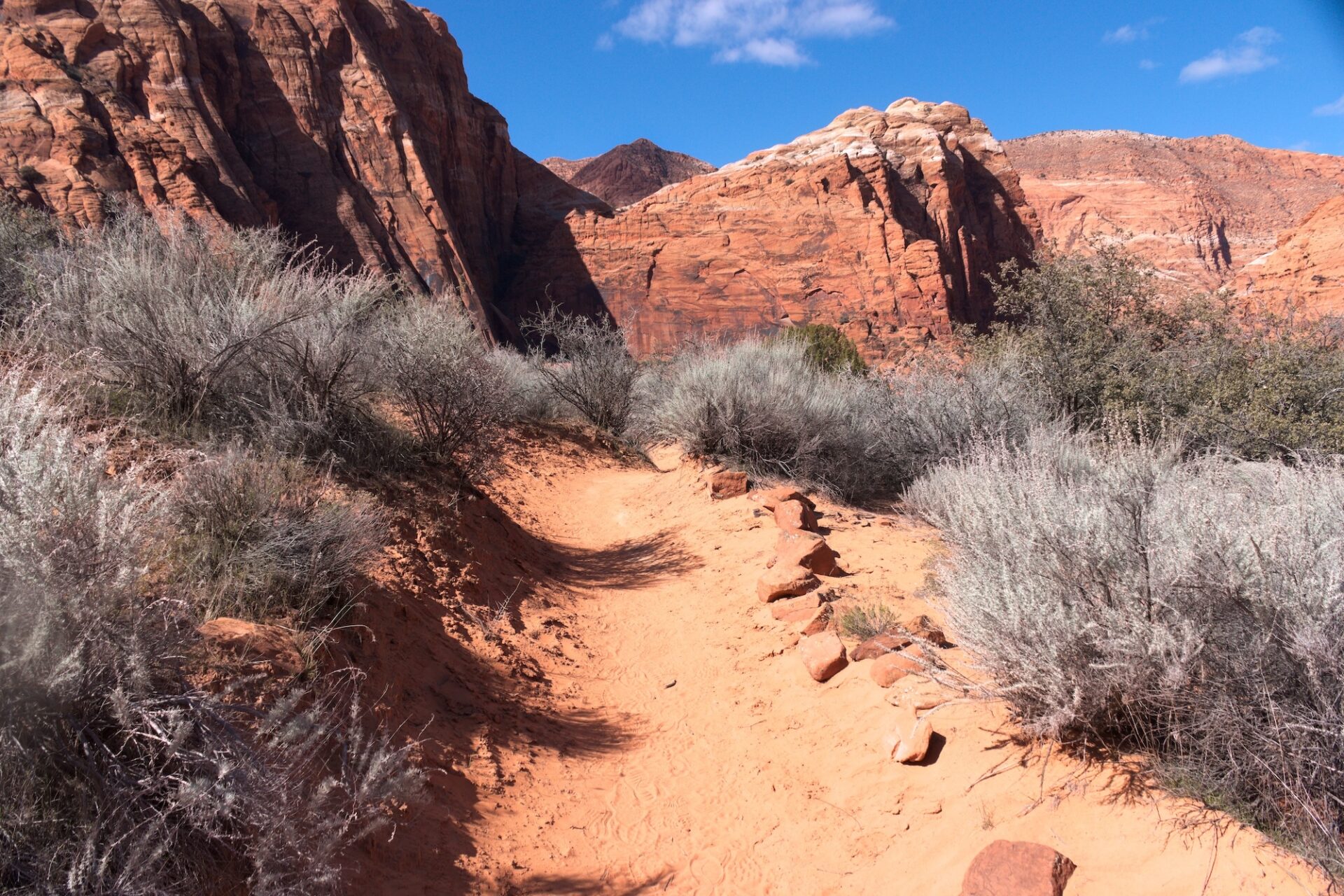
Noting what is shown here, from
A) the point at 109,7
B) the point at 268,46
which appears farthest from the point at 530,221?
the point at 109,7

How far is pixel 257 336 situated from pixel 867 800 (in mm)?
4967

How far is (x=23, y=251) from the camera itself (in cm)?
759

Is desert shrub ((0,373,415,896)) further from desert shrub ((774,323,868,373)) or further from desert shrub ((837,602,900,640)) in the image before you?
desert shrub ((774,323,868,373))

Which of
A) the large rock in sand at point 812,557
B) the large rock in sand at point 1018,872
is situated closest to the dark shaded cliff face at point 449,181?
the large rock in sand at point 812,557

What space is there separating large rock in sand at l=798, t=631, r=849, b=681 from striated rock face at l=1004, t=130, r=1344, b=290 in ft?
222

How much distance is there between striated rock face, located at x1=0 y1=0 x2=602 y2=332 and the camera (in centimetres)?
2134

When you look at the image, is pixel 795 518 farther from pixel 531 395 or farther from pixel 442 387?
pixel 531 395

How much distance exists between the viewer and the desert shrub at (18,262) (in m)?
5.78

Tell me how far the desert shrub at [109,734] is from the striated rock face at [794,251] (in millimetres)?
33276

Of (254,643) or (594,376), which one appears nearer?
(254,643)

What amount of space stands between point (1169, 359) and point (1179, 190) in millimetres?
78786

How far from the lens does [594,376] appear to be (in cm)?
1430

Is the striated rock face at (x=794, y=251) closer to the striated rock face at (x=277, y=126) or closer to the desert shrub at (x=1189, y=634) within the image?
the striated rock face at (x=277, y=126)

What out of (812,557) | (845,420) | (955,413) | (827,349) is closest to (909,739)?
(812,557)
